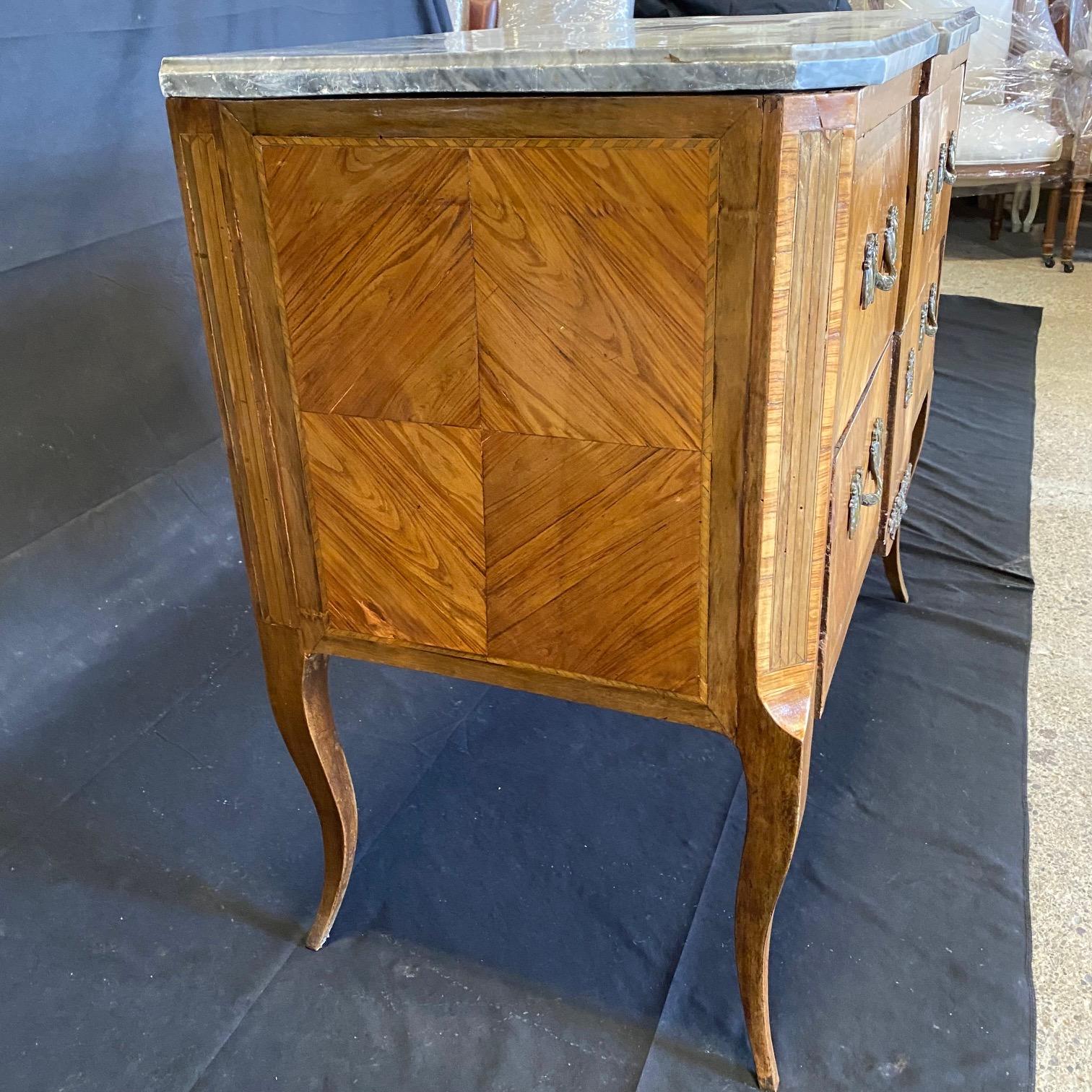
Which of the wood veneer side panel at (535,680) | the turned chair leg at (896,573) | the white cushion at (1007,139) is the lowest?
the turned chair leg at (896,573)

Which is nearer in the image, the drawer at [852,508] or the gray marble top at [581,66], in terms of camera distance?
the gray marble top at [581,66]

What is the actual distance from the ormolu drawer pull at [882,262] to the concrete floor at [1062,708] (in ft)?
2.39

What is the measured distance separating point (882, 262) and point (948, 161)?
51cm

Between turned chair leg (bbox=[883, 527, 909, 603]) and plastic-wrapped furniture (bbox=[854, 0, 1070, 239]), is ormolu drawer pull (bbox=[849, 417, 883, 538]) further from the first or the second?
plastic-wrapped furniture (bbox=[854, 0, 1070, 239])

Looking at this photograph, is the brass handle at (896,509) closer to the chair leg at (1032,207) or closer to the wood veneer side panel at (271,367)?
the wood veneer side panel at (271,367)

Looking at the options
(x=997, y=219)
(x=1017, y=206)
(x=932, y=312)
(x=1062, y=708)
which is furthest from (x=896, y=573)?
(x=1017, y=206)

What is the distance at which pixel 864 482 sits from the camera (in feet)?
3.40

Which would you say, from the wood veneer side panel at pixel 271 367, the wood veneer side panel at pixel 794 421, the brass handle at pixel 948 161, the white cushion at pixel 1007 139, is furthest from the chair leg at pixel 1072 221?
the wood veneer side panel at pixel 271 367

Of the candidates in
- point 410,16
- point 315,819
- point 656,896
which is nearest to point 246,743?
point 315,819

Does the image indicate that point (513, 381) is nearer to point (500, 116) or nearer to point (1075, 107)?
point (500, 116)

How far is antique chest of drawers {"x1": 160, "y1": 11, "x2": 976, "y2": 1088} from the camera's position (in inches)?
27.5

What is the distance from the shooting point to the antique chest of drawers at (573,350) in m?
0.70

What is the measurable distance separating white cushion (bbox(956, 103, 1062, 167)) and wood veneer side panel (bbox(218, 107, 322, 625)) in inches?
123

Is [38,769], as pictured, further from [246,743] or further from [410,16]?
[410,16]
